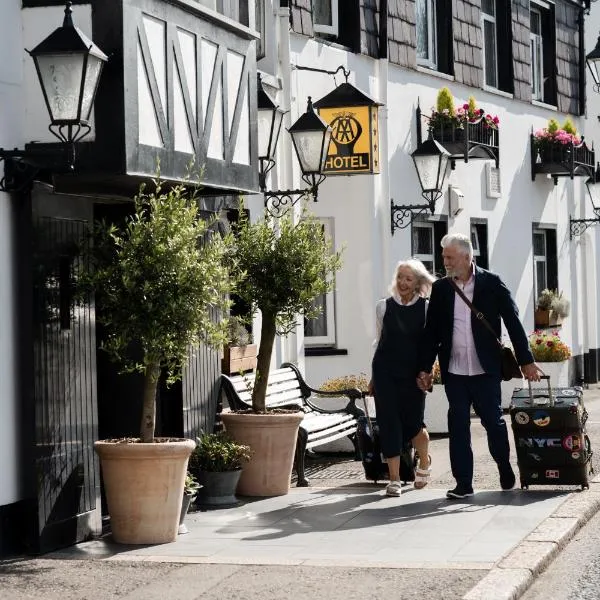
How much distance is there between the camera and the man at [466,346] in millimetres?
10453

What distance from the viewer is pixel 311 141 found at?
1234 cm

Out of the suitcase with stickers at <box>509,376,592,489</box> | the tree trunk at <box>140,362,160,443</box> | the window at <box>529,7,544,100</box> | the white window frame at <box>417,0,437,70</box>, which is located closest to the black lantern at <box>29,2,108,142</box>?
the tree trunk at <box>140,362,160,443</box>

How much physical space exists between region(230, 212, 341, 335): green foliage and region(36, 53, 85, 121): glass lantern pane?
304cm

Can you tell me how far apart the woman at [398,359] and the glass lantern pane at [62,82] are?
11.1 feet

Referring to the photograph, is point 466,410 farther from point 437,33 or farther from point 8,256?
point 437,33

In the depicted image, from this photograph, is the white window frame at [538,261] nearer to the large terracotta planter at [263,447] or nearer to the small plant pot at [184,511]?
the large terracotta planter at [263,447]

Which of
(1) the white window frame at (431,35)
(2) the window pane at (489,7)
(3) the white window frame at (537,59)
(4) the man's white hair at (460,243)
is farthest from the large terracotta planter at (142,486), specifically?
(3) the white window frame at (537,59)

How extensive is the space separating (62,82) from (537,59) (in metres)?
15.8

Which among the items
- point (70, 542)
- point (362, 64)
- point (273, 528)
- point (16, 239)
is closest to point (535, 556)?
point (273, 528)

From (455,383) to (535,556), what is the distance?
2.61 metres

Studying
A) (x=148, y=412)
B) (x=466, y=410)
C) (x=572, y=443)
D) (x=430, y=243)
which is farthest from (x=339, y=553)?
(x=430, y=243)

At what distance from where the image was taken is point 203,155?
32.7 feet

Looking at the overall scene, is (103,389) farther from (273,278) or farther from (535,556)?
(535,556)

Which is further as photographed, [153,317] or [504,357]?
[504,357]
